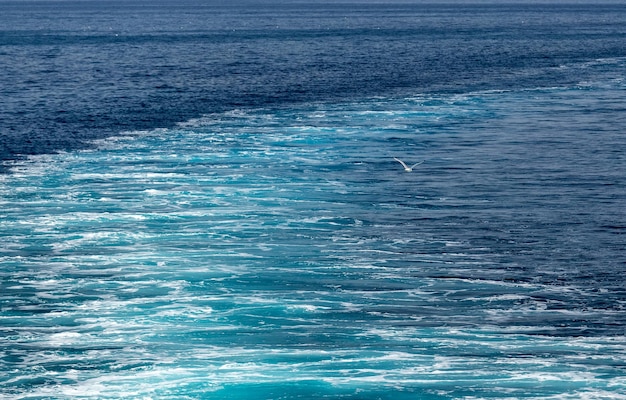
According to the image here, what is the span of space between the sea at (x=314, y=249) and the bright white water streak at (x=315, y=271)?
0.06 m

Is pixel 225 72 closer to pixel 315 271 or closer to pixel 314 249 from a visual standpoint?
pixel 314 249

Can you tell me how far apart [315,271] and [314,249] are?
5.92 ft

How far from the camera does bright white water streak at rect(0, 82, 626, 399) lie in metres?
16.6

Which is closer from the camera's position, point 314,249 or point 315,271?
point 315,271

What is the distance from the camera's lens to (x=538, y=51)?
97.4 m

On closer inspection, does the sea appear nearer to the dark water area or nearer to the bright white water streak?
the bright white water streak

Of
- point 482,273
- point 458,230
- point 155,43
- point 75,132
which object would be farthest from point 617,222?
point 155,43

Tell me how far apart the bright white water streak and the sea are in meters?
0.06

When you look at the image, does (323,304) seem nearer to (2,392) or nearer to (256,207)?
(2,392)

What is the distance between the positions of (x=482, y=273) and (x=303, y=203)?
795 centimetres

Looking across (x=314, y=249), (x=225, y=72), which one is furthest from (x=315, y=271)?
(x=225, y=72)

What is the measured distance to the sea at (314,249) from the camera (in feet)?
55.1

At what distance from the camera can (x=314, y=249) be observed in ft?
78.7

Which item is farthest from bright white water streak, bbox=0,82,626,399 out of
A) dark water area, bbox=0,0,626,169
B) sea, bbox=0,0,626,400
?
dark water area, bbox=0,0,626,169
